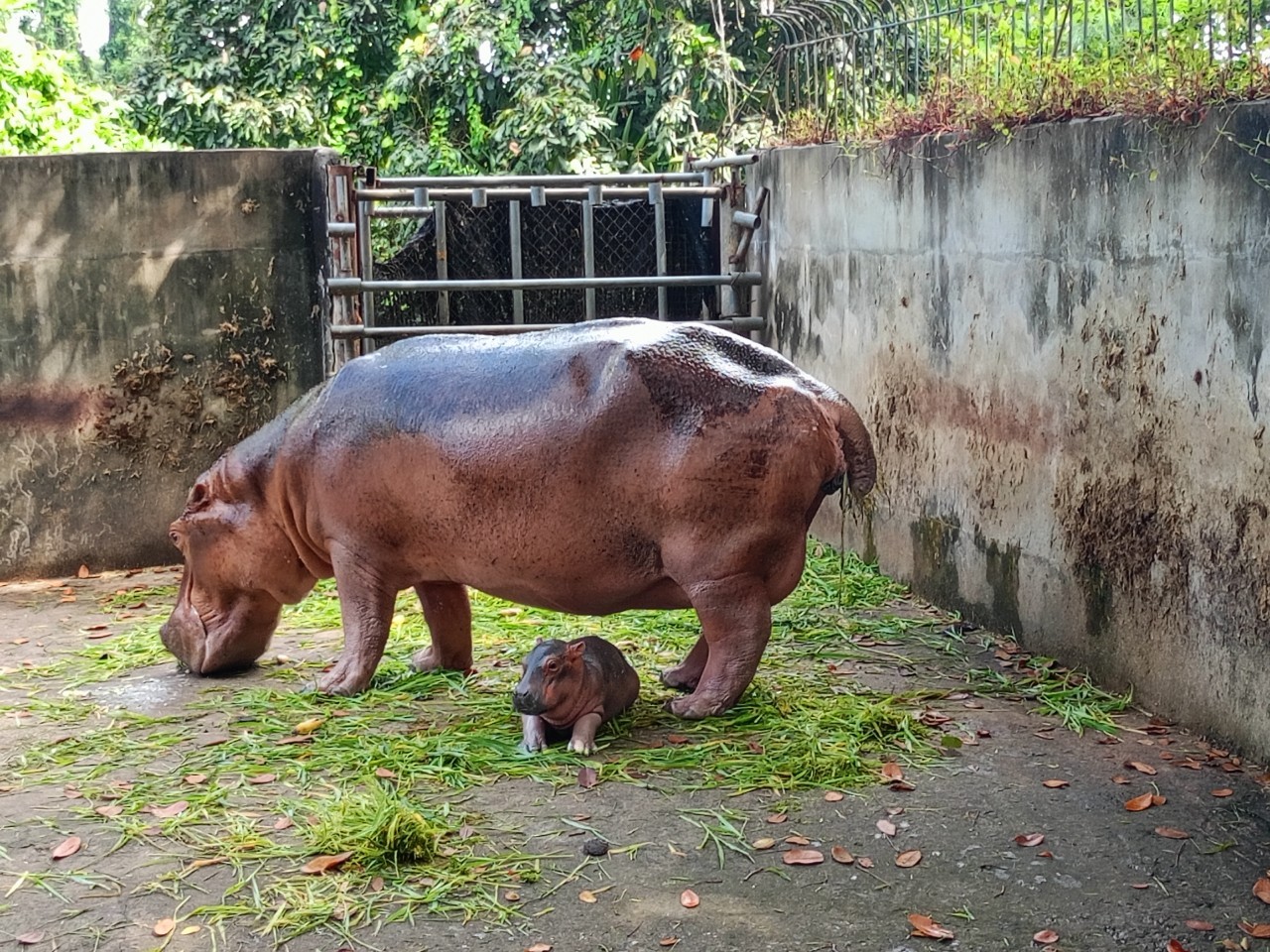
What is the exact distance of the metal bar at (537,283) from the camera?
28.3 ft

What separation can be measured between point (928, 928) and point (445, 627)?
2.93 m

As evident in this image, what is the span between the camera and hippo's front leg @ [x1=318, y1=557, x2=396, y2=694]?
6.07 m

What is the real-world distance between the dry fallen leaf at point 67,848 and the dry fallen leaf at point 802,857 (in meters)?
2.16

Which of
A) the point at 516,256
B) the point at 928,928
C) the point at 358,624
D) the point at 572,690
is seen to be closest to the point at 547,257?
the point at 516,256

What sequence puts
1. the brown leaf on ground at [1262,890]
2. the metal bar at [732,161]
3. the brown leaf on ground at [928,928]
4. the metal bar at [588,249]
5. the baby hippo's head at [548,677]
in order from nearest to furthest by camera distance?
the brown leaf on ground at [928,928] → the brown leaf on ground at [1262,890] → the baby hippo's head at [548,677] → the metal bar at [588,249] → the metal bar at [732,161]

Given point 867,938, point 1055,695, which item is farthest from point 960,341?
point 867,938

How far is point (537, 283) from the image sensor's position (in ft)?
29.1

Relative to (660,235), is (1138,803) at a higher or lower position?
lower

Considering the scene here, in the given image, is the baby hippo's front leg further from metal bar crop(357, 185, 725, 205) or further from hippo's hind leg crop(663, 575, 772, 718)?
metal bar crop(357, 185, 725, 205)

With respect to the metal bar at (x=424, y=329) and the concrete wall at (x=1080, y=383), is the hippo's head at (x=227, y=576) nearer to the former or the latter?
the metal bar at (x=424, y=329)

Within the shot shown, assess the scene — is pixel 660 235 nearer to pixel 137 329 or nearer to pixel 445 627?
pixel 137 329

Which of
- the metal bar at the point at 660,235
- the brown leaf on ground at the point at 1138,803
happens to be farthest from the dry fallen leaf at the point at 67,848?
the metal bar at the point at 660,235

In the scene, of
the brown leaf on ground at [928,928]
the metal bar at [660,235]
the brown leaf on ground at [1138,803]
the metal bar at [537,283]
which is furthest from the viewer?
the metal bar at [660,235]

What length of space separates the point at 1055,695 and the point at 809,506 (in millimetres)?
1370
